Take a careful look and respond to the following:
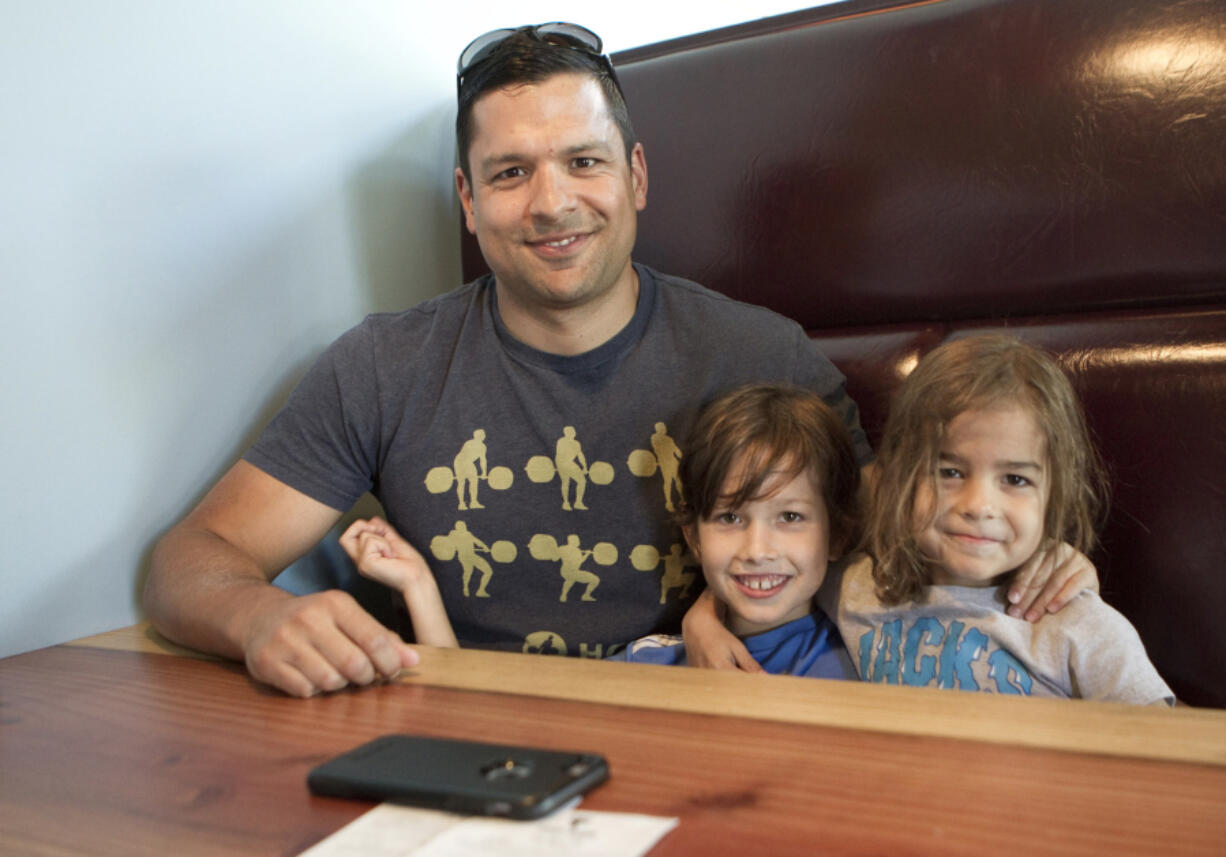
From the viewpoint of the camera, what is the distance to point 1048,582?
1.08 m

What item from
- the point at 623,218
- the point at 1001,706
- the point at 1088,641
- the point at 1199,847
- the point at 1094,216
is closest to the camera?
the point at 1199,847

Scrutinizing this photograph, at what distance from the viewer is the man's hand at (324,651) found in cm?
86

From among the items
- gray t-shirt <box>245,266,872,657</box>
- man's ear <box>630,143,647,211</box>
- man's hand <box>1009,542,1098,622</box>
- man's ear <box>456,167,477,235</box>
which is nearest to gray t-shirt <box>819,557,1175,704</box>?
man's hand <box>1009,542,1098,622</box>

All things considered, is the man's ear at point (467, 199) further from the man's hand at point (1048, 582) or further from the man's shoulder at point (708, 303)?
the man's hand at point (1048, 582)

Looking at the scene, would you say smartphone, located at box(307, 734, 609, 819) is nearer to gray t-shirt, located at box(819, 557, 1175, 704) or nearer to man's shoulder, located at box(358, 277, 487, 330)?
gray t-shirt, located at box(819, 557, 1175, 704)

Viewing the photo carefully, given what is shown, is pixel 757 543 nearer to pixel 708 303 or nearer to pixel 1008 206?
pixel 708 303

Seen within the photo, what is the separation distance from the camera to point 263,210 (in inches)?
56.7

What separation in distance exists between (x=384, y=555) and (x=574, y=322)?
406 mm

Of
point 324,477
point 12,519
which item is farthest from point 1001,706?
point 12,519

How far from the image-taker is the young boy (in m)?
1.20

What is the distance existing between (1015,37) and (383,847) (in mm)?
1230

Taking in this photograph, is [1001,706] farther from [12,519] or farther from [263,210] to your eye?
[263,210]

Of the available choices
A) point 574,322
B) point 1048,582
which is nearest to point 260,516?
point 574,322

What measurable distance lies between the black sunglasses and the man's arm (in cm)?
65
